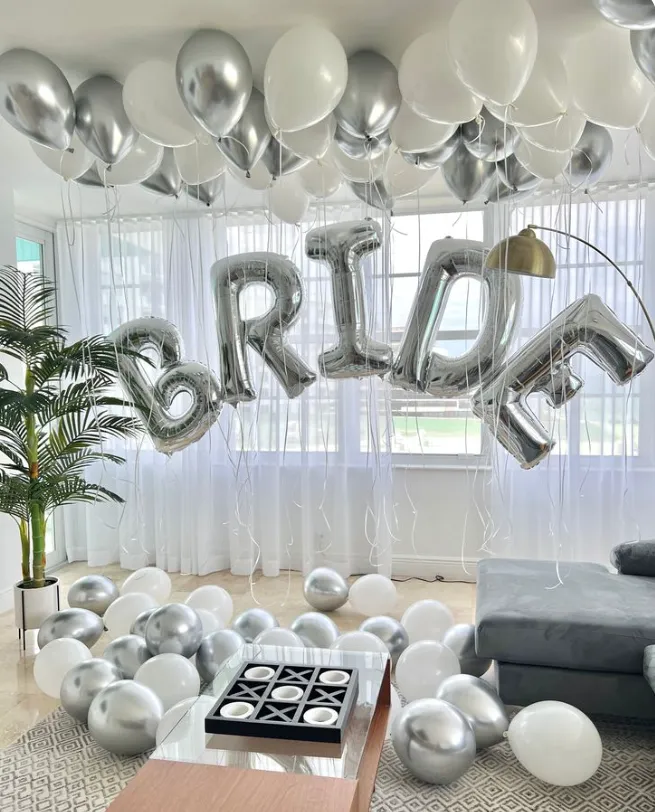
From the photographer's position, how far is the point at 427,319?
210 cm

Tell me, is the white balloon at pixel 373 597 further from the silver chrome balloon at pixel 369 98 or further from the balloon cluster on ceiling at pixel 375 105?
the silver chrome balloon at pixel 369 98

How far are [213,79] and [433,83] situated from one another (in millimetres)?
554

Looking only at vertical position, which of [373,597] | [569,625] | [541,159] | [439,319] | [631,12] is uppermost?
[631,12]

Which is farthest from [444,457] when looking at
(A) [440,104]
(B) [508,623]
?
(A) [440,104]

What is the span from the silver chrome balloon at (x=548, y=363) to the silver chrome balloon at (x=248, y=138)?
98 centimetres

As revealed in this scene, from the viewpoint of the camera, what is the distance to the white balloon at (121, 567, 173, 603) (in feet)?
10.7

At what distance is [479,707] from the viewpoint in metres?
2.03

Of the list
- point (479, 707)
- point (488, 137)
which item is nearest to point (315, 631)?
point (479, 707)

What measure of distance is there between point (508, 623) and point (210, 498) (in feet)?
7.47

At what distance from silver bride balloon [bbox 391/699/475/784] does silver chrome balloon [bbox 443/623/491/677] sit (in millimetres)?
527

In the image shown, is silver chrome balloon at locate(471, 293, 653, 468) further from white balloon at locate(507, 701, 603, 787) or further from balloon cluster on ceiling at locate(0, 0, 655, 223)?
white balloon at locate(507, 701, 603, 787)

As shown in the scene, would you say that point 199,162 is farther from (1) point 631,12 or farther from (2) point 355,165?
(1) point 631,12

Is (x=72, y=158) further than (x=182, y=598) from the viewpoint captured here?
No

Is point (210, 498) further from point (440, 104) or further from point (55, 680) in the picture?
point (440, 104)
